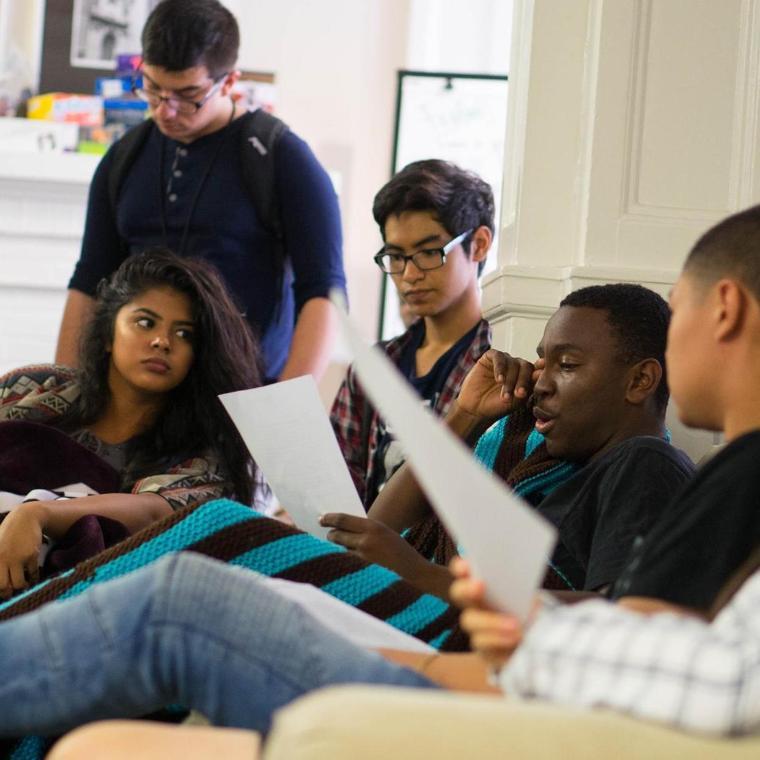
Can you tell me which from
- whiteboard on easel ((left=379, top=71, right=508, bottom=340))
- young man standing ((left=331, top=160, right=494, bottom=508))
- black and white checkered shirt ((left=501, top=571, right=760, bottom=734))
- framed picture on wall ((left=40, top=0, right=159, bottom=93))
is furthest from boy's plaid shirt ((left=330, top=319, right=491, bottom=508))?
framed picture on wall ((left=40, top=0, right=159, bottom=93))

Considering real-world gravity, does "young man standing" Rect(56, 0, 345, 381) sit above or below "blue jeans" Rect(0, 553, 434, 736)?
above

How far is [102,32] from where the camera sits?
17.0 feet

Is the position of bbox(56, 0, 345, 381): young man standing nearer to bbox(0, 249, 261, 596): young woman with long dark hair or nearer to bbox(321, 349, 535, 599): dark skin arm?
bbox(0, 249, 261, 596): young woman with long dark hair

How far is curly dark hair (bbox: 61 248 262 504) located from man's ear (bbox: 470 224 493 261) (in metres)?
0.54

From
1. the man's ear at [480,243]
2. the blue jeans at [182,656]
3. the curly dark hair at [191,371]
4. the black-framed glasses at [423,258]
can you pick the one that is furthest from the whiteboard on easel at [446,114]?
the blue jeans at [182,656]

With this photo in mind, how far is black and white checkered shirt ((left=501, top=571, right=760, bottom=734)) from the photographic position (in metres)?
0.97

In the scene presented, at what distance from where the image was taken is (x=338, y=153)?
17.2 ft

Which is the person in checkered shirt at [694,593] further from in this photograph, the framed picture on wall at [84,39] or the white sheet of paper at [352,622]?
the framed picture on wall at [84,39]

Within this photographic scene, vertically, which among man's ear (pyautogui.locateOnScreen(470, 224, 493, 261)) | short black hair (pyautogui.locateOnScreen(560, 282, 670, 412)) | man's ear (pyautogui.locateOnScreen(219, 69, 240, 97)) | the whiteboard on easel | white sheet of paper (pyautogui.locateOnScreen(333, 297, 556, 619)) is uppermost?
the whiteboard on easel

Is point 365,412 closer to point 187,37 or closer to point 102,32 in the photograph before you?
point 187,37

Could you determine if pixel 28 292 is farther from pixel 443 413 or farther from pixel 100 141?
pixel 443 413

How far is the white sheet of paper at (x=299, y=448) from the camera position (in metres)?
2.01

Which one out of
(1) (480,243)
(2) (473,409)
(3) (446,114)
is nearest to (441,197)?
(1) (480,243)

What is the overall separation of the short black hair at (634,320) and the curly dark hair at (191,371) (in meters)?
0.74
